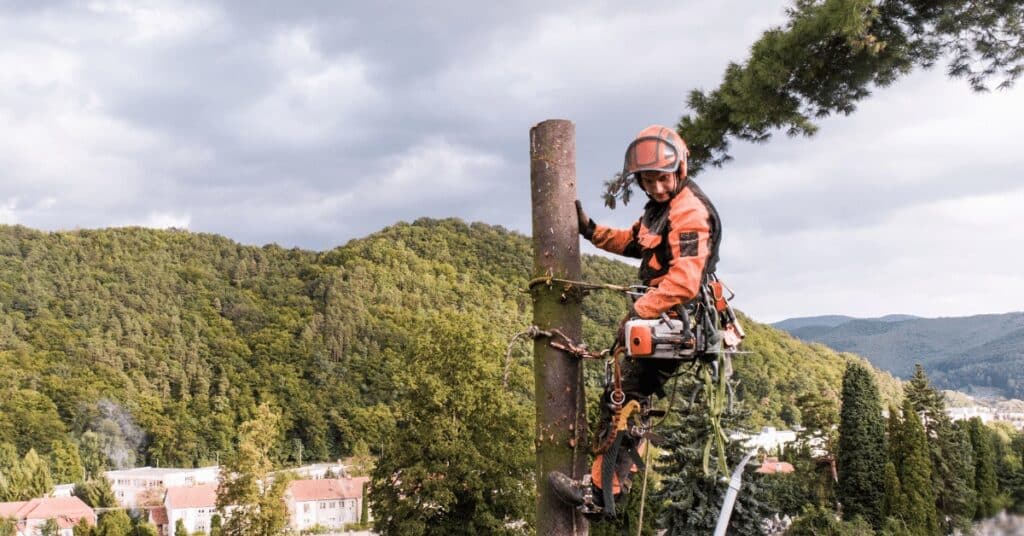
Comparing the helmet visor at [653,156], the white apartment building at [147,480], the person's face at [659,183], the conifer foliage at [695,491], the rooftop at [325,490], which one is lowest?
the white apartment building at [147,480]

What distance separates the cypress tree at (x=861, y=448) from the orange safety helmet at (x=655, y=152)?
30.9 metres

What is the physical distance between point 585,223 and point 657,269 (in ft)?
1.88

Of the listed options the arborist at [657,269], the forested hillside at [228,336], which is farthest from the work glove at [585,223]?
the forested hillside at [228,336]

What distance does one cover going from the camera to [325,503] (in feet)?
194

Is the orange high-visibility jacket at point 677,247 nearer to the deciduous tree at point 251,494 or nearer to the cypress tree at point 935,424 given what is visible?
the deciduous tree at point 251,494

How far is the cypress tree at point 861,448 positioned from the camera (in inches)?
1196

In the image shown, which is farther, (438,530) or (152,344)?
(152,344)

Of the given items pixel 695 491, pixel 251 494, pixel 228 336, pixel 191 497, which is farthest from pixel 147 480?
pixel 695 491

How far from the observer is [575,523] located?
4141mm

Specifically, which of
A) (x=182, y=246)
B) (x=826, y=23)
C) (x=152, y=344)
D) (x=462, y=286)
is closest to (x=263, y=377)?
(x=152, y=344)

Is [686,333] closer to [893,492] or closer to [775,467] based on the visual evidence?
[893,492]

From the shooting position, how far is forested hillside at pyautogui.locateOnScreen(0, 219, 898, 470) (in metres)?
88.4

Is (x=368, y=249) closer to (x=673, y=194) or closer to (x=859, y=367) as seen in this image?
(x=859, y=367)

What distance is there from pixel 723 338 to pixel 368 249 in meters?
134
